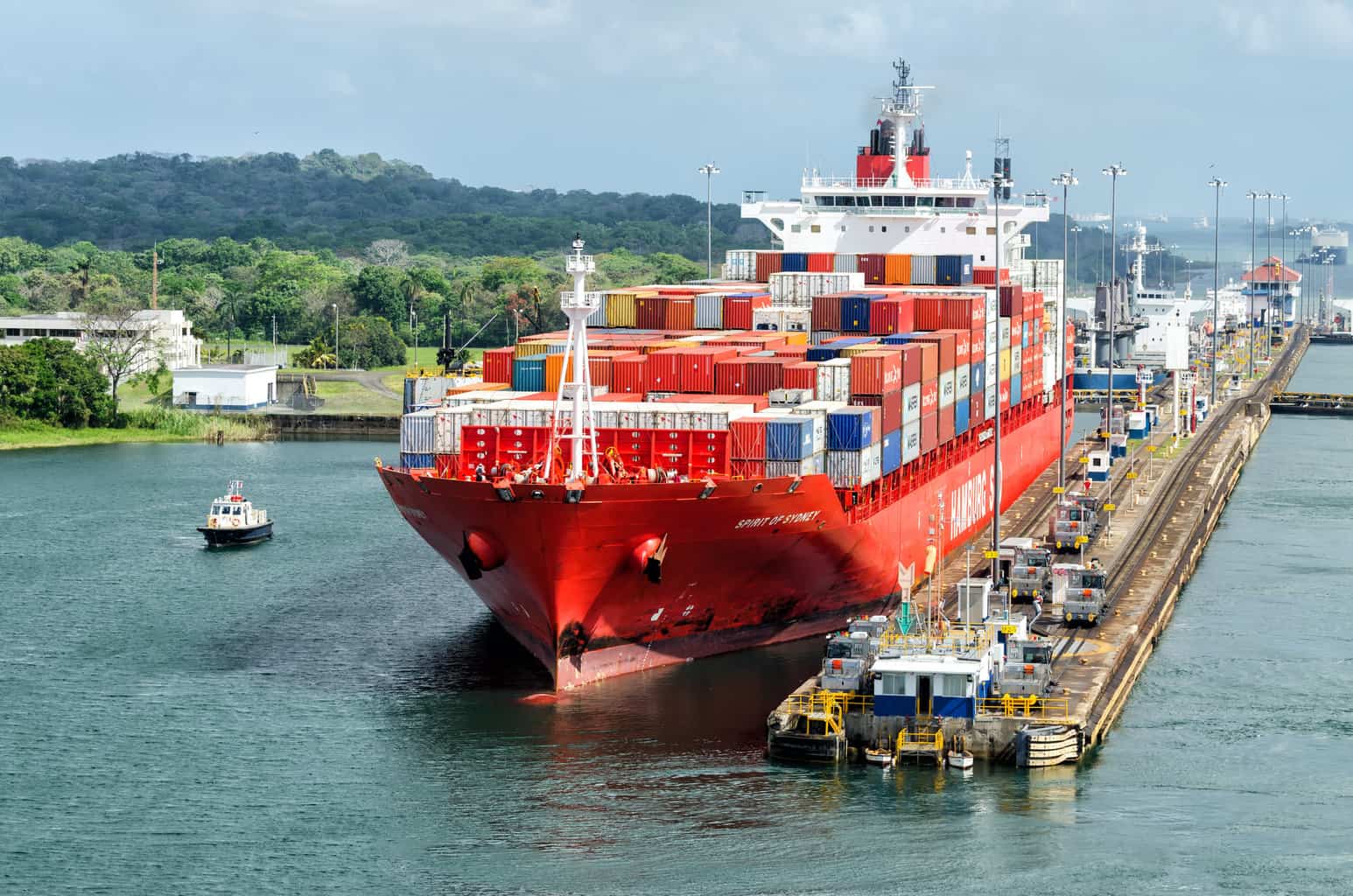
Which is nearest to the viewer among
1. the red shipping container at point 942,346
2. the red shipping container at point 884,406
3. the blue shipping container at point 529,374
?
the red shipping container at point 884,406

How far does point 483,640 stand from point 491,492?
8037mm

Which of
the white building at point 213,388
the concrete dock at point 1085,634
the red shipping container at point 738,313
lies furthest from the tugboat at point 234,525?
the white building at point 213,388

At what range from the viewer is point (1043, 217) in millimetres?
79000

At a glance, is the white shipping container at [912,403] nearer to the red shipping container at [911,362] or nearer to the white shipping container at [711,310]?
the red shipping container at [911,362]

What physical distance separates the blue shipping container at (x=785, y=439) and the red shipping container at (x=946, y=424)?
12026 millimetres

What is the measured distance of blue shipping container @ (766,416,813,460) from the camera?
141 feet

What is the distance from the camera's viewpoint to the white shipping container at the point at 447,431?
144ft

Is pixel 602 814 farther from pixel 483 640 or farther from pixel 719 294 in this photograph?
pixel 719 294

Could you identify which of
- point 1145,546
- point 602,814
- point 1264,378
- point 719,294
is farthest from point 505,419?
point 1264,378

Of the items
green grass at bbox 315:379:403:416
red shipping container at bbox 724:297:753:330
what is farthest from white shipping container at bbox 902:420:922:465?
green grass at bbox 315:379:403:416

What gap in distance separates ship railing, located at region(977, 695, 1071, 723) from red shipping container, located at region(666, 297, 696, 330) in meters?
24.2

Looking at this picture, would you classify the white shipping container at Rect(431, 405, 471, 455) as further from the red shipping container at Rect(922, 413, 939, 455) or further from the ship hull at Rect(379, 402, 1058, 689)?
the red shipping container at Rect(922, 413, 939, 455)

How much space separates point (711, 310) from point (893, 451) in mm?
11960

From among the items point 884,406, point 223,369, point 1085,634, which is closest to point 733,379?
point 884,406
